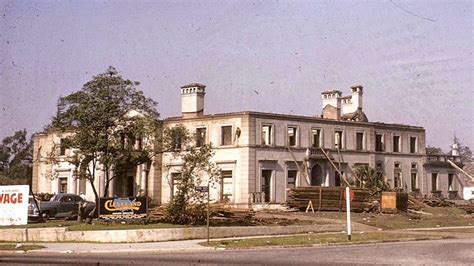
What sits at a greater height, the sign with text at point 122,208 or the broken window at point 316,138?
the broken window at point 316,138

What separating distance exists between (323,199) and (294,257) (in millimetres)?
26624

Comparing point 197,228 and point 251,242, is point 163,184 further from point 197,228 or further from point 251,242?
point 251,242

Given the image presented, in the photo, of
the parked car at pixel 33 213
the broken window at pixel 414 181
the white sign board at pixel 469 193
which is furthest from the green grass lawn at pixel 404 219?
the parked car at pixel 33 213

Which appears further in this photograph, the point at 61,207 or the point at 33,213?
the point at 61,207

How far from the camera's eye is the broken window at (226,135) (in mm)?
57031

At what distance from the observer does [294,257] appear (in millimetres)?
23219

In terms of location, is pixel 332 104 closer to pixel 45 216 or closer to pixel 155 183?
pixel 155 183

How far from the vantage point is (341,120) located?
62969 mm

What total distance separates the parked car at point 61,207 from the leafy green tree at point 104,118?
162 cm

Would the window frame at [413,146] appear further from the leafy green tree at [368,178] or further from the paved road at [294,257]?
the paved road at [294,257]

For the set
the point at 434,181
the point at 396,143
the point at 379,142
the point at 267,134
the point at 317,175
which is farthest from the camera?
the point at 434,181

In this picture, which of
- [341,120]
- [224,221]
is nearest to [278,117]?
[341,120]

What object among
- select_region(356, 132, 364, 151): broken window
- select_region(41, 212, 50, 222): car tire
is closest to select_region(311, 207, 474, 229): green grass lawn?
select_region(356, 132, 364, 151): broken window

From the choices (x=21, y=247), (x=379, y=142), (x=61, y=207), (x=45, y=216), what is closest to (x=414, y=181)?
(x=379, y=142)
